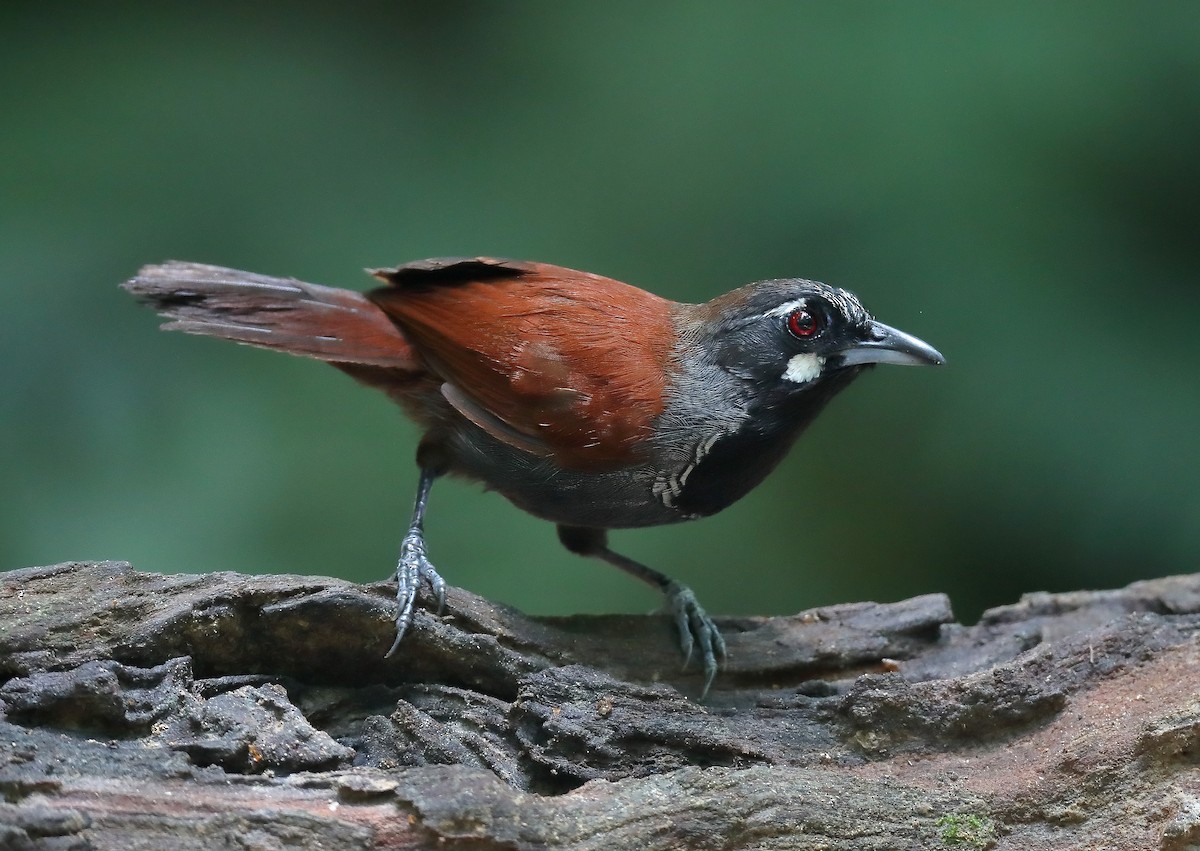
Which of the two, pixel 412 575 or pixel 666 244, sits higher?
pixel 666 244

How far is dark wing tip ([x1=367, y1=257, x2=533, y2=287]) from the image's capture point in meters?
3.35

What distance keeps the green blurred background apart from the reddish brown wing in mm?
1231

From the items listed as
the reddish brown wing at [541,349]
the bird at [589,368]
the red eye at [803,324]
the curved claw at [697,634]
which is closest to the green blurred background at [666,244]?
the bird at [589,368]

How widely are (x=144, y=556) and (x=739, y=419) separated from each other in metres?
2.42

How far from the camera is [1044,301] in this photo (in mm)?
4355

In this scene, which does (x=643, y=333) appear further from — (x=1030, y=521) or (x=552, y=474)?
(x=1030, y=521)

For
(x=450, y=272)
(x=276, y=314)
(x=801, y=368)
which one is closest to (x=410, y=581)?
(x=450, y=272)

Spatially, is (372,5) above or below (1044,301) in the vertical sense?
above

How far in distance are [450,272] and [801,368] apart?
117cm

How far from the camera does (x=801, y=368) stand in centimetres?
315

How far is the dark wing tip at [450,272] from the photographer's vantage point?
3352mm

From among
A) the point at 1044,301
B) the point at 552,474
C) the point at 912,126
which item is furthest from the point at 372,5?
the point at 1044,301

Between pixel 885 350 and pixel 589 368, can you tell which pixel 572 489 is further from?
pixel 885 350

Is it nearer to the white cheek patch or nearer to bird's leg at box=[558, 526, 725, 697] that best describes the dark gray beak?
the white cheek patch
